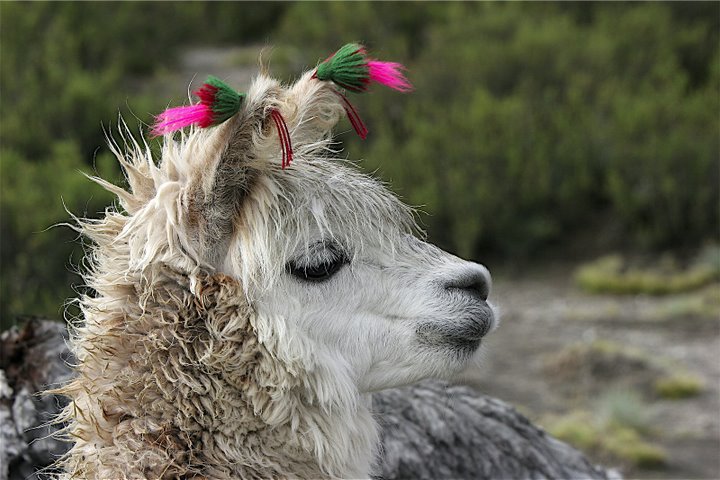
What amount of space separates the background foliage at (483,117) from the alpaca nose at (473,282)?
5.03 meters

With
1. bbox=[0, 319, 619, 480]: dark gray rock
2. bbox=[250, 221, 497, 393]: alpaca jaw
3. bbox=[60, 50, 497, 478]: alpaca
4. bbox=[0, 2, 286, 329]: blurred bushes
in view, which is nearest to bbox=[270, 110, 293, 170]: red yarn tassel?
bbox=[60, 50, 497, 478]: alpaca

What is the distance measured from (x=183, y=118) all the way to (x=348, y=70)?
0.44m

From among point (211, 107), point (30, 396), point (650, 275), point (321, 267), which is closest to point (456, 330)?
point (321, 267)

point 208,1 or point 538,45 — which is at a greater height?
point 208,1

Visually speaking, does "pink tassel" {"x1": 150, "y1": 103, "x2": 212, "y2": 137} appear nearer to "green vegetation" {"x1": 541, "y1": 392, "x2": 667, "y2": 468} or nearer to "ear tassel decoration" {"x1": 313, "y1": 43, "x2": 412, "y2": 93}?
"ear tassel decoration" {"x1": 313, "y1": 43, "x2": 412, "y2": 93}

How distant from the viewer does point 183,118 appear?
89.1 inches

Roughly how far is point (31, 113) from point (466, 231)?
4.47m

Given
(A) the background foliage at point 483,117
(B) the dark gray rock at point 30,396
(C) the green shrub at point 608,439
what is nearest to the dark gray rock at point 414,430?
(B) the dark gray rock at point 30,396

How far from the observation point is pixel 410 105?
36.3 feet

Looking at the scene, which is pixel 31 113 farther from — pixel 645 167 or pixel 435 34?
pixel 645 167

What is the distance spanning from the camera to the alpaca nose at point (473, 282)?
244 cm

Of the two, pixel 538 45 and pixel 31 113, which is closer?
pixel 31 113

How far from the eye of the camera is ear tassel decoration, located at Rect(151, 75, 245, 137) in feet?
7.22

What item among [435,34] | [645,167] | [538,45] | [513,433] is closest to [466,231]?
[645,167]
